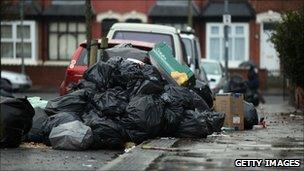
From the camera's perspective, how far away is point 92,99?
11.3 metres

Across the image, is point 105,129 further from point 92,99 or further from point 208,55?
point 208,55

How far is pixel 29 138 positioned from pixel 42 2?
109 feet

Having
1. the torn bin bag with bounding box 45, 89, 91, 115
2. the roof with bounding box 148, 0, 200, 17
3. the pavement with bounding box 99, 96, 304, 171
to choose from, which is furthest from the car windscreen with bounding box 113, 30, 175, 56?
the roof with bounding box 148, 0, 200, 17

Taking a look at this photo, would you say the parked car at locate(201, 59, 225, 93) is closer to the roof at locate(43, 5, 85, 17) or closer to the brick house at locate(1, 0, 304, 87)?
the brick house at locate(1, 0, 304, 87)

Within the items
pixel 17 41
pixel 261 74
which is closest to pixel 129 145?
pixel 261 74

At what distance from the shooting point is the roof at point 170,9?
1638 inches

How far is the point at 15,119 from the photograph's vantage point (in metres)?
9.95

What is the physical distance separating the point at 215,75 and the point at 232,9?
51.8 ft

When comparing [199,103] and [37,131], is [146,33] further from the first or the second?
[37,131]

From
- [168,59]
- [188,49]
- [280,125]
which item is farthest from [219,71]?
[168,59]

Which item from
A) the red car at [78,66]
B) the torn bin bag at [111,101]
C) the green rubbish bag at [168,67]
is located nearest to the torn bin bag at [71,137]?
the torn bin bag at [111,101]

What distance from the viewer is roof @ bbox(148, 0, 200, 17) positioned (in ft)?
136

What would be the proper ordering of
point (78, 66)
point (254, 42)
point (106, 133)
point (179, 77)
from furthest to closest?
point (254, 42), point (78, 66), point (179, 77), point (106, 133)

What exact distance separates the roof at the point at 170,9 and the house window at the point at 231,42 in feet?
4.97
